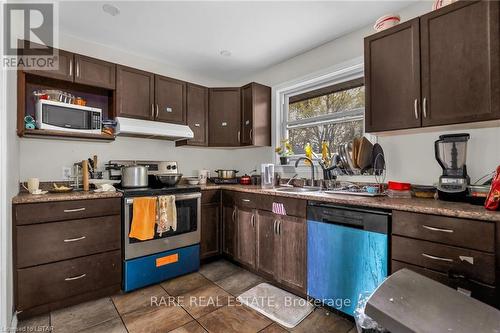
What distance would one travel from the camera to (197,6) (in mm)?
2057

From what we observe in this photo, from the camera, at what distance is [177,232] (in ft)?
8.13

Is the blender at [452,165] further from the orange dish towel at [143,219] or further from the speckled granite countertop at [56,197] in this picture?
the speckled granite countertop at [56,197]

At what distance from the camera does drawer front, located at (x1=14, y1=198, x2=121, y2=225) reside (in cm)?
175

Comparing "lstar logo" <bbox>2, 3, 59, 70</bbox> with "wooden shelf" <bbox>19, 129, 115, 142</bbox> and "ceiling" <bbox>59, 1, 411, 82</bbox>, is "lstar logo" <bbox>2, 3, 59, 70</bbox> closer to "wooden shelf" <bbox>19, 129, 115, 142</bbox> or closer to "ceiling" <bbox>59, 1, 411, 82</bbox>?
"ceiling" <bbox>59, 1, 411, 82</bbox>

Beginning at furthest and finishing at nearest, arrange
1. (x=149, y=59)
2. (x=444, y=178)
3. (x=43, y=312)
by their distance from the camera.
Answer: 1. (x=149, y=59)
2. (x=43, y=312)
3. (x=444, y=178)

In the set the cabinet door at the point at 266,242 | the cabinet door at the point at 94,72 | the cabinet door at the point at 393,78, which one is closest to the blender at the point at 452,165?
the cabinet door at the point at 393,78

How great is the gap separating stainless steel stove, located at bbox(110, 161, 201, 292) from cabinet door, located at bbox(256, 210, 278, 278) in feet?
2.28

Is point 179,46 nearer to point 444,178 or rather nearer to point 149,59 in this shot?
point 149,59

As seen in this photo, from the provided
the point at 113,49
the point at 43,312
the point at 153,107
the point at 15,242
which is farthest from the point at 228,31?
the point at 43,312

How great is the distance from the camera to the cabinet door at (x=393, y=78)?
69.4 inches

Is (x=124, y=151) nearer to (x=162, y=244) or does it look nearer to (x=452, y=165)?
(x=162, y=244)

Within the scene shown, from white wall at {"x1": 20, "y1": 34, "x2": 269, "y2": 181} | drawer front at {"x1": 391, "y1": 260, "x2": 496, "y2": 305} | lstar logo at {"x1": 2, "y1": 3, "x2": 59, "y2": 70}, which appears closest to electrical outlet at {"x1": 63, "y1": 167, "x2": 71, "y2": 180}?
white wall at {"x1": 20, "y1": 34, "x2": 269, "y2": 181}

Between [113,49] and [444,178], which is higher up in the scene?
[113,49]

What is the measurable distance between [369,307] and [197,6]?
239 cm
